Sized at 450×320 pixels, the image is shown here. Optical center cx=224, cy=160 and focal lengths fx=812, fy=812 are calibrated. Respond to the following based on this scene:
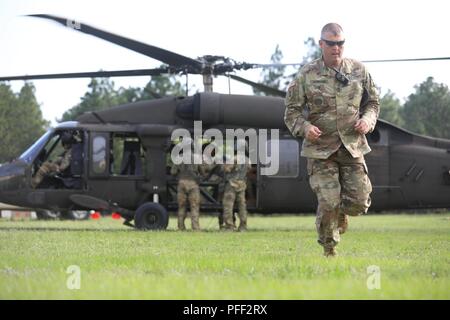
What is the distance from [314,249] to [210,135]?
6687mm

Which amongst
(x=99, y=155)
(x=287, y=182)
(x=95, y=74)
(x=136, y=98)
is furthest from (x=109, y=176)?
(x=136, y=98)

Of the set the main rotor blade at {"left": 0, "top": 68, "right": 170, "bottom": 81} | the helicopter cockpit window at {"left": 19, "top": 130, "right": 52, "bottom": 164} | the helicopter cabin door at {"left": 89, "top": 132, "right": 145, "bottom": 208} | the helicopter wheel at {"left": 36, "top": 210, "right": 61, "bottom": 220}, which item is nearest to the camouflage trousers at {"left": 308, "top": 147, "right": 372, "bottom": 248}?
the main rotor blade at {"left": 0, "top": 68, "right": 170, "bottom": 81}

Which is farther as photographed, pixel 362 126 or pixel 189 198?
pixel 189 198

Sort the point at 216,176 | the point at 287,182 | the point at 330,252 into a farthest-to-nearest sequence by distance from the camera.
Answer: the point at 216,176 < the point at 287,182 < the point at 330,252

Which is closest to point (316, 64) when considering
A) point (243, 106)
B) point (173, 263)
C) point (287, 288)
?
point (173, 263)

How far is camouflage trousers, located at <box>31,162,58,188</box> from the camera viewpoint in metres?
16.2

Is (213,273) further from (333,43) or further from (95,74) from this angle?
(95,74)

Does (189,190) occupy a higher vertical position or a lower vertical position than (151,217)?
higher

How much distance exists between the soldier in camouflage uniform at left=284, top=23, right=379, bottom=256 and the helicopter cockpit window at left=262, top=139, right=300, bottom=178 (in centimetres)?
841

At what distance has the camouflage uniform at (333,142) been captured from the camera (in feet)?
26.0

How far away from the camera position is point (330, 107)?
803 cm

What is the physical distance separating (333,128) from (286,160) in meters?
8.70

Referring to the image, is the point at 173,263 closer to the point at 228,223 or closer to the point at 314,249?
the point at 314,249

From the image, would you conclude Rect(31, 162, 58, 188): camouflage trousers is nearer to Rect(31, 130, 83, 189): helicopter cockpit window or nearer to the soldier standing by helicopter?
Rect(31, 130, 83, 189): helicopter cockpit window
